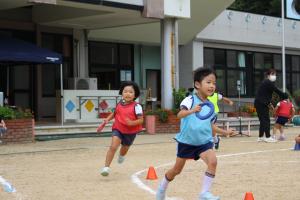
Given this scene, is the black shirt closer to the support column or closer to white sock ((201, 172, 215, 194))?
the support column

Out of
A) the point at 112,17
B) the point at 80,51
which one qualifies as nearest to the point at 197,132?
the point at 112,17

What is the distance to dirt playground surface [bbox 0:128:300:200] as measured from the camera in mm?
8078

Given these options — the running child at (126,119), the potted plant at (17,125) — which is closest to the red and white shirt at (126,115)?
the running child at (126,119)

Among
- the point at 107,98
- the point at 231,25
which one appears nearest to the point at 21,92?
the point at 107,98

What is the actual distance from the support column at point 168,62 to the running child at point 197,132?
14785 millimetres

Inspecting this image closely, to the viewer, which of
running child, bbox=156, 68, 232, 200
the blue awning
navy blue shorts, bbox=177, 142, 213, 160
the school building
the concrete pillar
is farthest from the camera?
the concrete pillar

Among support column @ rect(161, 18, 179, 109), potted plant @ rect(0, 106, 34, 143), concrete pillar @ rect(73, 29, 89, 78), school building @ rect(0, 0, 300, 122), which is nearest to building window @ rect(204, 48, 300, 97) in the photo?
school building @ rect(0, 0, 300, 122)

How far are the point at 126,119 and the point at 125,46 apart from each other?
1928 centimetres

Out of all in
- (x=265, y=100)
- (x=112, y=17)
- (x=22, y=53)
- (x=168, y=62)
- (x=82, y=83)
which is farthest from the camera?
(x=82, y=83)

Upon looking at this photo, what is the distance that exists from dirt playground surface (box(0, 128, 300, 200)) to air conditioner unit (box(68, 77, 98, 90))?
26.9 ft

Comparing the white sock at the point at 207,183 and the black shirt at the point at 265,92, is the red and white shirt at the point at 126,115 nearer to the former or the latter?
the white sock at the point at 207,183

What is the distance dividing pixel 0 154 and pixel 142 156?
347 centimetres

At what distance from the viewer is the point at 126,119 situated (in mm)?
9930

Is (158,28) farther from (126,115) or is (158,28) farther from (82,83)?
(126,115)
